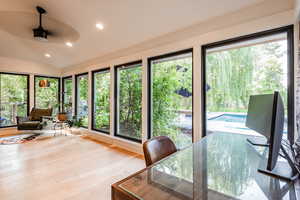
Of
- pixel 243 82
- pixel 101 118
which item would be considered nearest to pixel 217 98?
pixel 243 82

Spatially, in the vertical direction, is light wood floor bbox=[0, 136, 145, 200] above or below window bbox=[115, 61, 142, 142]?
below

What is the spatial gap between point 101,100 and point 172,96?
2.50 meters

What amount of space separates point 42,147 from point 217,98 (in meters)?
4.17

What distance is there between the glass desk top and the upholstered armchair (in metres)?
5.00

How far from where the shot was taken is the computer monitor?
84 cm

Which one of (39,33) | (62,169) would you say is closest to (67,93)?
(39,33)

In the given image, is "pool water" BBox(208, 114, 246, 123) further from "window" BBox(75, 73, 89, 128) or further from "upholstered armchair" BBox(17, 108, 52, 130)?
"upholstered armchair" BBox(17, 108, 52, 130)

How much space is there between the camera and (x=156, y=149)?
4.31 ft

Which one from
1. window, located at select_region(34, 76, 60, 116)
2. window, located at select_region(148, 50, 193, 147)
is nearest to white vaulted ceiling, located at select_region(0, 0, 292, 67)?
window, located at select_region(148, 50, 193, 147)

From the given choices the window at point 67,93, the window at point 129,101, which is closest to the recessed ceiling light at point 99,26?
the window at point 129,101

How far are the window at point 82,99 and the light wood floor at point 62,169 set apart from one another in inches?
56.5

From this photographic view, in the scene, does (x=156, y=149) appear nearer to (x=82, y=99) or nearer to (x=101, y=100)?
(x=101, y=100)

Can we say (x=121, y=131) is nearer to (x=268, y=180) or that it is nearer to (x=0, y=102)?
(x=268, y=180)

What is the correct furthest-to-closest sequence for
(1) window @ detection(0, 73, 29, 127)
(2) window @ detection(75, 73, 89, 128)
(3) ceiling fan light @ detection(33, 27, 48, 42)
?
(2) window @ detection(75, 73, 89, 128) → (1) window @ detection(0, 73, 29, 127) → (3) ceiling fan light @ detection(33, 27, 48, 42)
